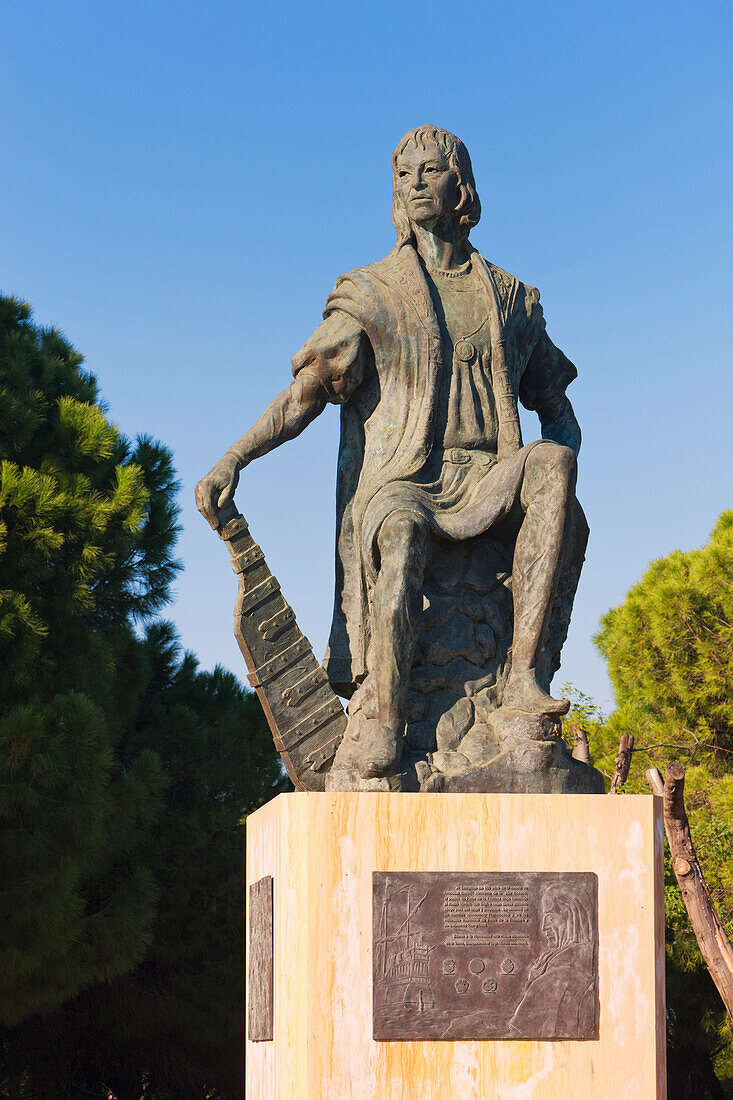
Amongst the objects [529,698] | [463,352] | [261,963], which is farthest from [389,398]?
[261,963]

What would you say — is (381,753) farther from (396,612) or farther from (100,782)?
(100,782)

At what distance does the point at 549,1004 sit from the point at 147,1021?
724 centimetres

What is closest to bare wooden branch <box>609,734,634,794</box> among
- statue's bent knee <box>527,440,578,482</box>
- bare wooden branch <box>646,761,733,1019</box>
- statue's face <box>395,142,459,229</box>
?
bare wooden branch <box>646,761,733,1019</box>

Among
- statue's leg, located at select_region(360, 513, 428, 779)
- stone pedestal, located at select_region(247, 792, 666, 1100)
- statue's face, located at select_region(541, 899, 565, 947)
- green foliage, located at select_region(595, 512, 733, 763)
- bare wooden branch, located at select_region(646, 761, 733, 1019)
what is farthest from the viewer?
green foliage, located at select_region(595, 512, 733, 763)

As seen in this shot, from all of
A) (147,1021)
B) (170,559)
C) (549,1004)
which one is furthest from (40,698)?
(549,1004)

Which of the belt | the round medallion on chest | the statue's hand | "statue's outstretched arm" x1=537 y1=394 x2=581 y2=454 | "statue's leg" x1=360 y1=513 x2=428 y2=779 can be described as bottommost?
"statue's leg" x1=360 y1=513 x2=428 y2=779

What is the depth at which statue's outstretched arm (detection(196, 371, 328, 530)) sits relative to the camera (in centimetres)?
531

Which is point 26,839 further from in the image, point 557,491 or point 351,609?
point 557,491

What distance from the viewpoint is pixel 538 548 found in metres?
5.11

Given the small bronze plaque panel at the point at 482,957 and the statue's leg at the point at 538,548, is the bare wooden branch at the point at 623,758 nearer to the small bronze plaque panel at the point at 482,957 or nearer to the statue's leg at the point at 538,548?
the statue's leg at the point at 538,548

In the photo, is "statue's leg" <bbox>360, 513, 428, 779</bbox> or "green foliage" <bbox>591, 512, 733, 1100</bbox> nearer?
"statue's leg" <bbox>360, 513, 428, 779</bbox>

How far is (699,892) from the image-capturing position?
9531mm

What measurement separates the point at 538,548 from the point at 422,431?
0.64 m

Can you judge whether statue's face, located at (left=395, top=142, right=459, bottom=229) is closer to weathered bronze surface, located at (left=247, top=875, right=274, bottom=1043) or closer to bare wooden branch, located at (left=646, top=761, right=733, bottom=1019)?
weathered bronze surface, located at (left=247, top=875, right=274, bottom=1043)
